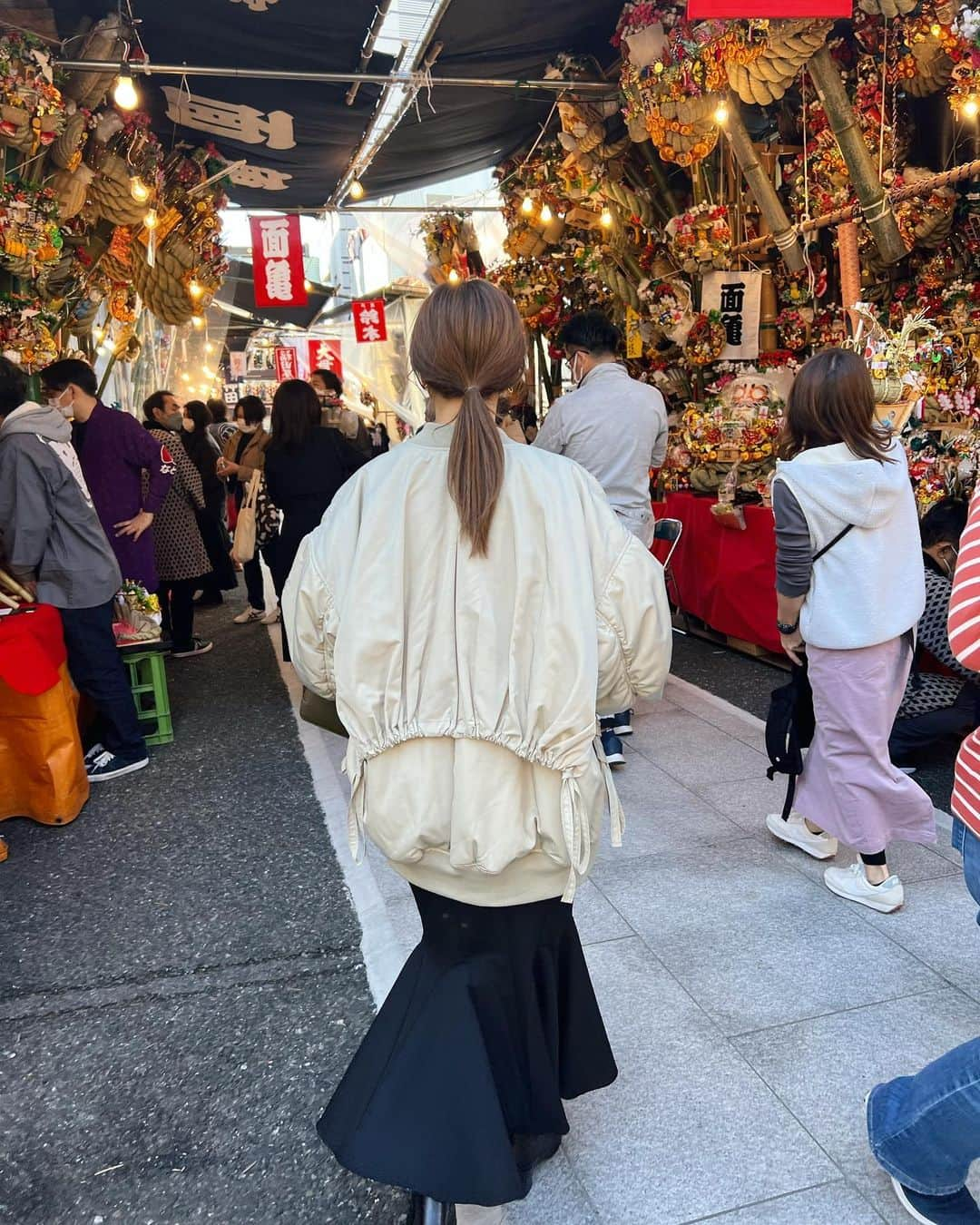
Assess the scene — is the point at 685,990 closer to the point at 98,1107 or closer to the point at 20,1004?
the point at 98,1107

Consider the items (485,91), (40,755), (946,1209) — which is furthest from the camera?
(485,91)

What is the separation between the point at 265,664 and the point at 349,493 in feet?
17.9

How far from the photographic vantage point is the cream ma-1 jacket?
5.12 ft

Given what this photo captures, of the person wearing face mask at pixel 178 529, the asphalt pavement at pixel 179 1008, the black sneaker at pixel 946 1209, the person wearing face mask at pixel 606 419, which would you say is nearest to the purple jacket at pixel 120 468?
the person wearing face mask at pixel 178 529

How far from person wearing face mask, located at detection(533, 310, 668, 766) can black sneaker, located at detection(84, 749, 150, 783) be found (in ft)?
8.11

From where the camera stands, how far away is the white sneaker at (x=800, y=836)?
3.39 meters

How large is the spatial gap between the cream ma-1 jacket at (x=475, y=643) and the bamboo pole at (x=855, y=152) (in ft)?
14.7

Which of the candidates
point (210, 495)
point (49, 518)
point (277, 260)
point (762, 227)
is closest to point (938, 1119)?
point (49, 518)

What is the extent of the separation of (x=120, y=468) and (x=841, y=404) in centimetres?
409

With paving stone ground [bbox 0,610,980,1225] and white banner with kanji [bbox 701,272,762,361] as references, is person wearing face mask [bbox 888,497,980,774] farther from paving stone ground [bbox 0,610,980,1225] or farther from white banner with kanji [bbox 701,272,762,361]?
white banner with kanji [bbox 701,272,762,361]

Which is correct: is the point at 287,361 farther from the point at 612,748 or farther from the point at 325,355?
the point at 612,748

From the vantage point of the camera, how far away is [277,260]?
10516 mm

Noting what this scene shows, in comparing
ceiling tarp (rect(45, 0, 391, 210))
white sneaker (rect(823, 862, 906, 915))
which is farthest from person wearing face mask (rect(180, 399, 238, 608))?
white sneaker (rect(823, 862, 906, 915))

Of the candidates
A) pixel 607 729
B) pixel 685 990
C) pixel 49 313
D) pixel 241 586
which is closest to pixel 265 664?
pixel 49 313
